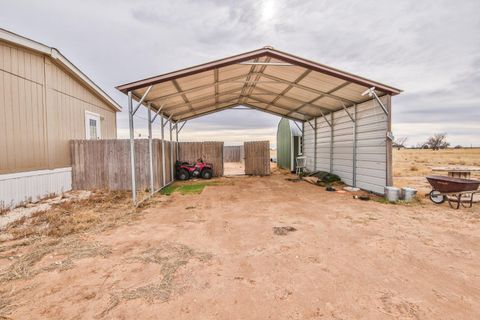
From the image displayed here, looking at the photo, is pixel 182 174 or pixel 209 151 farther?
pixel 209 151

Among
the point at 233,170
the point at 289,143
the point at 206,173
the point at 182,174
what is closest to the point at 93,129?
the point at 182,174

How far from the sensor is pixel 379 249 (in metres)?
3.57

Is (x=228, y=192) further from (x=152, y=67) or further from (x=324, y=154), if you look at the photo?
(x=152, y=67)

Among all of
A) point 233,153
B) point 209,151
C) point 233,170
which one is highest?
point 209,151

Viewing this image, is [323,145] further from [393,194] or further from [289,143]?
[393,194]

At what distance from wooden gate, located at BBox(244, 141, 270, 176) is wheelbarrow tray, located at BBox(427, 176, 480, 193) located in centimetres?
861

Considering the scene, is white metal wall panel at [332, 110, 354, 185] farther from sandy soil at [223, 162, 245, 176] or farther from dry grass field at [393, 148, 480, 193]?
sandy soil at [223, 162, 245, 176]

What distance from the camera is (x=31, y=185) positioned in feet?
20.9

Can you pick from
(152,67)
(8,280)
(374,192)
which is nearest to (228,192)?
(374,192)

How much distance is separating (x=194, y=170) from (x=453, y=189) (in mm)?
10238

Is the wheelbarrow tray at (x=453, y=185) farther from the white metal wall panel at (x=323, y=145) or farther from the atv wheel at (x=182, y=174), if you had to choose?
the atv wheel at (x=182, y=174)

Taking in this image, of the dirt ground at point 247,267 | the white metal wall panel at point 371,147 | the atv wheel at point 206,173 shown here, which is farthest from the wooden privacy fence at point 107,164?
the white metal wall panel at point 371,147

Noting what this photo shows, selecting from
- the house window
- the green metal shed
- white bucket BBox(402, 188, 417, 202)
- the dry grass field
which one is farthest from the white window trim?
the dry grass field

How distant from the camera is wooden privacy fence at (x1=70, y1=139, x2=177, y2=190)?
8.48m
